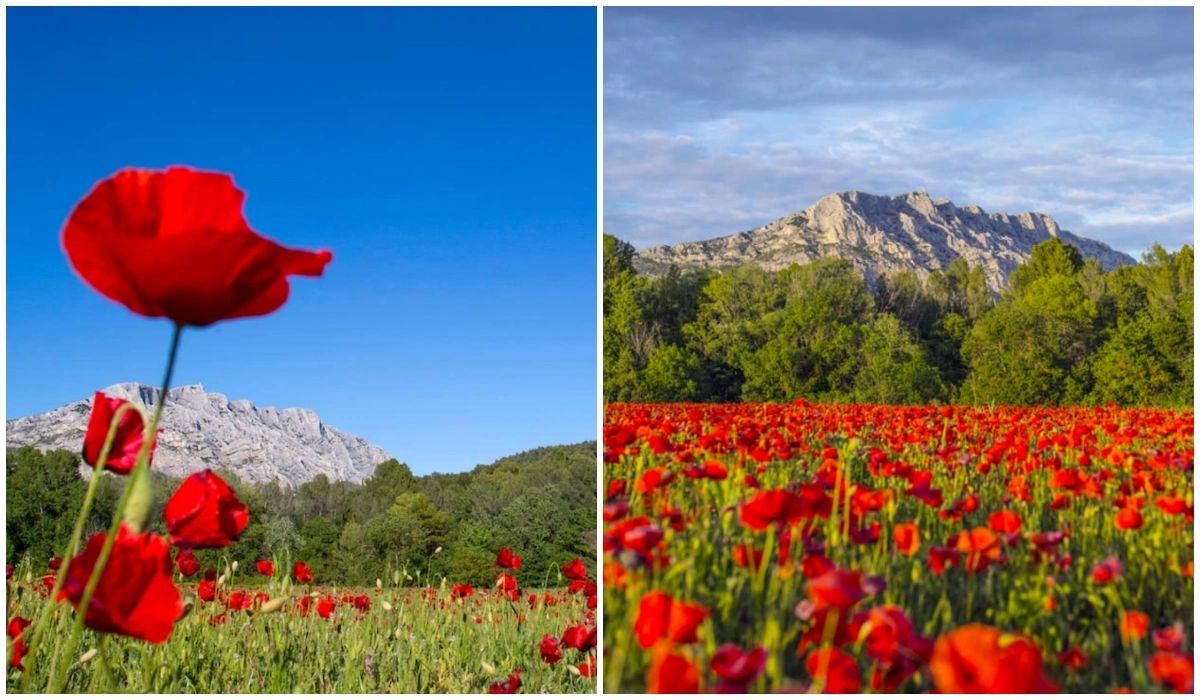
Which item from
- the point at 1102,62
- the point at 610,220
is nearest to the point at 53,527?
the point at 610,220

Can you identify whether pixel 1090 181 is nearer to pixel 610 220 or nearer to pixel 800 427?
pixel 800 427

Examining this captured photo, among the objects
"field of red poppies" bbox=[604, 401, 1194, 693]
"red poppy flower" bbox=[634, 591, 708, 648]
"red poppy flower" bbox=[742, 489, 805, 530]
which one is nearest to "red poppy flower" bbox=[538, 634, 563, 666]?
"field of red poppies" bbox=[604, 401, 1194, 693]

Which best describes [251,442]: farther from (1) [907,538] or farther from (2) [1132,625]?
(2) [1132,625]

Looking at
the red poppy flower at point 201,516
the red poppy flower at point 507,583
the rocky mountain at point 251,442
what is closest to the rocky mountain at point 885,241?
the red poppy flower at point 507,583

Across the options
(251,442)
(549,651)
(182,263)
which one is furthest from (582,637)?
(251,442)

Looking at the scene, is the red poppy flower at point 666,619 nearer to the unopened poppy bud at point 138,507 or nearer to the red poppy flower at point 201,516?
the red poppy flower at point 201,516

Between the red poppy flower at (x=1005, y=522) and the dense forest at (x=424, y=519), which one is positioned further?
the dense forest at (x=424, y=519)
